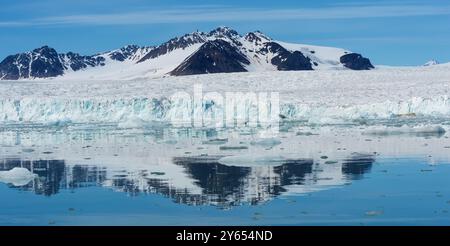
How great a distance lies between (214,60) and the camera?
70.7 meters

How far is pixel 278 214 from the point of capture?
3982 millimetres

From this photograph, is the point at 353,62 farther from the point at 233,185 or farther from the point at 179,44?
the point at 233,185

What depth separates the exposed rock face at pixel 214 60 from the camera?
68250 mm

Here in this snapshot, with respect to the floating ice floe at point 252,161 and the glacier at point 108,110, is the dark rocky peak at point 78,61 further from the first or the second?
the floating ice floe at point 252,161

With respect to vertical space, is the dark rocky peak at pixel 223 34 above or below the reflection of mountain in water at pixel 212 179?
above

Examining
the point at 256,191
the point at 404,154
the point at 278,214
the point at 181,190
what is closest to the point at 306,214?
the point at 278,214

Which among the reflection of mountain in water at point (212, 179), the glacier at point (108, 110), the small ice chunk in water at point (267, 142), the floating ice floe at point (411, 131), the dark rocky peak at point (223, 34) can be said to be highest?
the dark rocky peak at point (223, 34)

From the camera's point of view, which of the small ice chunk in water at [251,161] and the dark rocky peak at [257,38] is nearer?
the small ice chunk in water at [251,161]

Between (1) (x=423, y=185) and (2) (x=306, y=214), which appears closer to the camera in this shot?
(2) (x=306, y=214)

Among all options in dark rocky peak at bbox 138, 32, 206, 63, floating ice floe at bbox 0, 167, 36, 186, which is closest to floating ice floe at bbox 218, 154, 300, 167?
floating ice floe at bbox 0, 167, 36, 186

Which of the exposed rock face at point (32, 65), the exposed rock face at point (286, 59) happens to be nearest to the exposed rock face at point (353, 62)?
the exposed rock face at point (286, 59)
